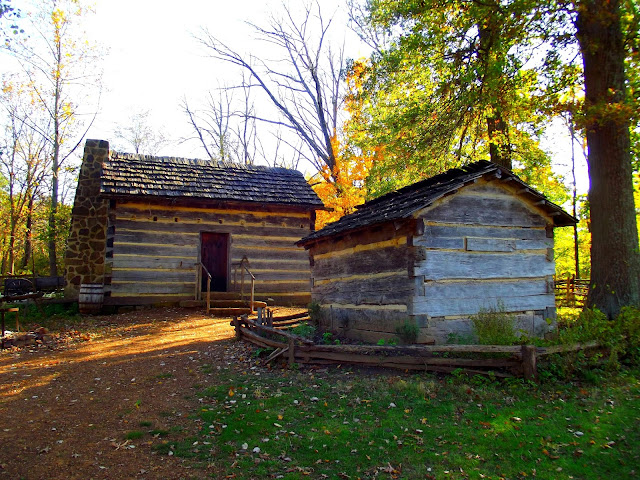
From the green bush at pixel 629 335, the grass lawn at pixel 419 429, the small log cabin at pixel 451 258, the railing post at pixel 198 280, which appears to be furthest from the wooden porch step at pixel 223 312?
the green bush at pixel 629 335

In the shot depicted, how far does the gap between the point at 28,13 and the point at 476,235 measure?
23.8 m

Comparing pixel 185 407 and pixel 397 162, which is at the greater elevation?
pixel 397 162

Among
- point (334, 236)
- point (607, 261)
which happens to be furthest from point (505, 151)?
point (334, 236)

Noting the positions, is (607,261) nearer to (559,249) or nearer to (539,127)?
(539,127)

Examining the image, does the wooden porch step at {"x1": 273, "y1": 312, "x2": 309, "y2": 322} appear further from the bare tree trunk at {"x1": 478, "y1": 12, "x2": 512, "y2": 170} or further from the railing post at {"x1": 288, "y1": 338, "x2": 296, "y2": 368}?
the bare tree trunk at {"x1": 478, "y1": 12, "x2": 512, "y2": 170}

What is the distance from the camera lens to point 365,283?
922 centimetres

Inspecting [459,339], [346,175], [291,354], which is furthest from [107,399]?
[346,175]

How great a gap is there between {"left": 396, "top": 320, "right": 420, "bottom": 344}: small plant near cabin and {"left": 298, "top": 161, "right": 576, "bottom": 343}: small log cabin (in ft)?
0.27

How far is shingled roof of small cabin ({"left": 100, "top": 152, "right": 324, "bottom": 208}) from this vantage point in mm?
14852

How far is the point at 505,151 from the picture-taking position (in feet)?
44.8

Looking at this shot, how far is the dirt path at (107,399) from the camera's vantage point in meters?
4.39

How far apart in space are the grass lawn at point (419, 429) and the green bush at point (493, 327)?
1139mm

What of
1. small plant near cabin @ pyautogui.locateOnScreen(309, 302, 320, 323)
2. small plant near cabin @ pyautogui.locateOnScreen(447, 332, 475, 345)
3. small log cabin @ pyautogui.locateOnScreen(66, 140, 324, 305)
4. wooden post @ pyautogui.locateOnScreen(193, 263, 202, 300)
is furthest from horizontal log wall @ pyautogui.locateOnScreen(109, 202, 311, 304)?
small plant near cabin @ pyautogui.locateOnScreen(447, 332, 475, 345)

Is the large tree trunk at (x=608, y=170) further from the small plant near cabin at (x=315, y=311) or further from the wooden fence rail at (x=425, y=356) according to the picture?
the small plant near cabin at (x=315, y=311)
